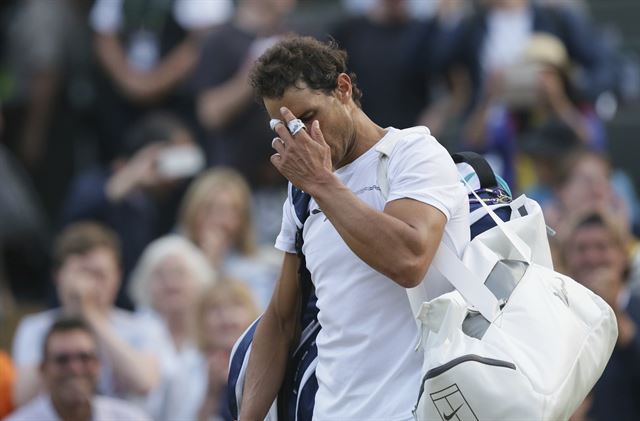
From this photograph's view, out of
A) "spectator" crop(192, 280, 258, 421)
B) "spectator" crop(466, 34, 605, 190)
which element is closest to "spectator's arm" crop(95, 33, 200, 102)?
"spectator" crop(466, 34, 605, 190)

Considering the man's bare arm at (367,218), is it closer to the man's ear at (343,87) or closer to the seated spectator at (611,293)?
the man's ear at (343,87)

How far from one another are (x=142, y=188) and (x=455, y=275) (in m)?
5.75

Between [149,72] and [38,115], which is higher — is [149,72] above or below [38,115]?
above

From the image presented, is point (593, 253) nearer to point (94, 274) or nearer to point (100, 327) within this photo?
point (100, 327)

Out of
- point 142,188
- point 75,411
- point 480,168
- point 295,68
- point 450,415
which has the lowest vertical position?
point 142,188

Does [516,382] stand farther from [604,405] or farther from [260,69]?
[604,405]

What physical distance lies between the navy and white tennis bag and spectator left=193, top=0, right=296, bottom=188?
16.4 ft

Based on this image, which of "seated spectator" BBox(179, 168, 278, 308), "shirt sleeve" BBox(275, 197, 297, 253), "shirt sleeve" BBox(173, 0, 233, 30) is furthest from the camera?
"shirt sleeve" BBox(173, 0, 233, 30)

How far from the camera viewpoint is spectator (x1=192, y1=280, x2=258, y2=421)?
7.13 metres

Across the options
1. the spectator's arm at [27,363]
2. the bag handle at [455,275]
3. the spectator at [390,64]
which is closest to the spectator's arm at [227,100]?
the spectator at [390,64]

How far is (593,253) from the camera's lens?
7.44 metres

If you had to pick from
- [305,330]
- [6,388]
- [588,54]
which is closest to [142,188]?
[6,388]

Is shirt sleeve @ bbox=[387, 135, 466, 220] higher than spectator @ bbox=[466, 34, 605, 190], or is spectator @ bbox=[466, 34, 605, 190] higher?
shirt sleeve @ bbox=[387, 135, 466, 220]

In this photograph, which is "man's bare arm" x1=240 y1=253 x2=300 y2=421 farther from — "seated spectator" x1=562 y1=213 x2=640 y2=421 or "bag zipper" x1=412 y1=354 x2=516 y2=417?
"seated spectator" x1=562 y1=213 x2=640 y2=421
